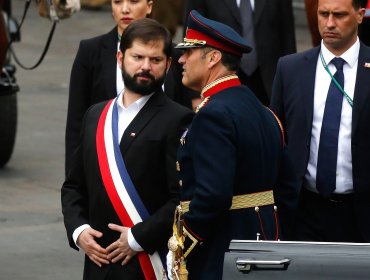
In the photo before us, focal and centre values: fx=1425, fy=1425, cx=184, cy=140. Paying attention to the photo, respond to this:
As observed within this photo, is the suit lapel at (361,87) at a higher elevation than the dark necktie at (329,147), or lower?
higher

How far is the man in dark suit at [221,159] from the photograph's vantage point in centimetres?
569

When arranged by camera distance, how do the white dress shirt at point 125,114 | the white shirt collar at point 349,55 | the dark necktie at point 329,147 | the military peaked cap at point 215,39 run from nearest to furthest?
1. the military peaked cap at point 215,39
2. the white dress shirt at point 125,114
3. the dark necktie at point 329,147
4. the white shirt collar at point 349,55

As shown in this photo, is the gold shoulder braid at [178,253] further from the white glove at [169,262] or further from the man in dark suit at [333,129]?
the man in dark suit at [333,129]

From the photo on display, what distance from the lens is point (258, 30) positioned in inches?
370

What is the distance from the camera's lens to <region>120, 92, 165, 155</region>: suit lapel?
6.38 metres

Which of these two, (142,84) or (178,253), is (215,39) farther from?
(178,253)

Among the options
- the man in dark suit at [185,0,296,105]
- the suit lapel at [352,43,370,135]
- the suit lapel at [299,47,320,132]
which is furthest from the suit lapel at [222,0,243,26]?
the suit lapel at [352,43,370,135]

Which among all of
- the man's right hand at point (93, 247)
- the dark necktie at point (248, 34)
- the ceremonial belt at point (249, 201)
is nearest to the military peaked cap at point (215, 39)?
the ceremonial belt at point (249, 201)

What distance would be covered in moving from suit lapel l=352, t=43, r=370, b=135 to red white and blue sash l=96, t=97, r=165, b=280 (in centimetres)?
113

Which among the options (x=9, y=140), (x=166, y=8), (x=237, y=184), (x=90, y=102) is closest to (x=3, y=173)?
(x=9, y=140)

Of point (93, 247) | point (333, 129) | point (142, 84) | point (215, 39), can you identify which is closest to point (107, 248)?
point (93, 247)

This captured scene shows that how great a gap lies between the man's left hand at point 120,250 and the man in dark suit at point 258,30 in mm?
3151

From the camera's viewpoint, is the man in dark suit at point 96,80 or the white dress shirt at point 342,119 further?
the man in dark suit at point 96,80

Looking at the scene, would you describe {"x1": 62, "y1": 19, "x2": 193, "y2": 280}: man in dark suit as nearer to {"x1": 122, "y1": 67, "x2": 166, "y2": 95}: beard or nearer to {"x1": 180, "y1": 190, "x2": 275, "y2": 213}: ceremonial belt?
{"x1": 122, "y1": 67, "x2": 166, "y2": 95}: beard
